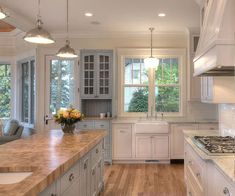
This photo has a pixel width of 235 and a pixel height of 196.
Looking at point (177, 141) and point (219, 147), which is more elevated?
point (219, 147)

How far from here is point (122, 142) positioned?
5.69 metres

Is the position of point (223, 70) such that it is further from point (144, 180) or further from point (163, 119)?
point (163, 119)

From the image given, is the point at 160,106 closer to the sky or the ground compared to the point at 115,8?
closer to the ground

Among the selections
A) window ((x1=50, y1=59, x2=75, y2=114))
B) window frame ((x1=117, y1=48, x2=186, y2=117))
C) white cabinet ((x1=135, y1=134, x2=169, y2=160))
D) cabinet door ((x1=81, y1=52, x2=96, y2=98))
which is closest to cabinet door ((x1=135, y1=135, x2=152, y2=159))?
white cabinet ((x1=135, y1=134, x2=169, y2=160))

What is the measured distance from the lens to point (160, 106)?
612cm

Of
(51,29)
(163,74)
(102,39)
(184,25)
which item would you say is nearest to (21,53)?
(51,29)

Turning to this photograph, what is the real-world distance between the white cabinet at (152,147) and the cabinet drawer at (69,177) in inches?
126

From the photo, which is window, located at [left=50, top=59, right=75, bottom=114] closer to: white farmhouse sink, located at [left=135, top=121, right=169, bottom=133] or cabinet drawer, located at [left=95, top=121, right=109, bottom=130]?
cabinet drawer, located at [left=95, top=121, right=109, bottom=130]

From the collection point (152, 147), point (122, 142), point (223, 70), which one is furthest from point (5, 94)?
point (223, 70)

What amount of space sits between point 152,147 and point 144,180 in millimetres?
1198

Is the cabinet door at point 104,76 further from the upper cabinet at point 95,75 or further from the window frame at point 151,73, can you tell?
the window frame at point 151,73

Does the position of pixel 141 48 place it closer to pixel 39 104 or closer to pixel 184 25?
pixel 184 25

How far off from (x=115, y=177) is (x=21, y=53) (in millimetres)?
3834

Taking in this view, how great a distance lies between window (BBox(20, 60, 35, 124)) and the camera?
6.22m
